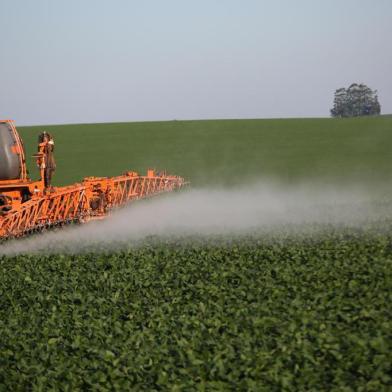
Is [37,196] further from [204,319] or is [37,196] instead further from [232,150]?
[232,150]

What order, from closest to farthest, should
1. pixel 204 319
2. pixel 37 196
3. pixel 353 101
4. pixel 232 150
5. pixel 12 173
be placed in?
pixel 204 319 < pixel 37 196 < pixel 12 173 < pixel 232 150 < pixel 353 101

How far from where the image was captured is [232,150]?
42.8 m

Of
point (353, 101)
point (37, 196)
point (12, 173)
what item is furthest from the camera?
point (353, 101)

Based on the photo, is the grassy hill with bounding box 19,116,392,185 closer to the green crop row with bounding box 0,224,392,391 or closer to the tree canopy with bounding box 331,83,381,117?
the green crop row with bounding box 0,224,392,391

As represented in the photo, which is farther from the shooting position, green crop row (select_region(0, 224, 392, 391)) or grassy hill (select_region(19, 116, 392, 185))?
grassy hill (select_region(19, 116, 392, 185))

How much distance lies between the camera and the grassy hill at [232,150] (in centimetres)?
3412

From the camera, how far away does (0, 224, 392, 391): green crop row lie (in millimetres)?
7000

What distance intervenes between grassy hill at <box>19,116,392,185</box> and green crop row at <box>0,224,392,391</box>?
1888 centimetres

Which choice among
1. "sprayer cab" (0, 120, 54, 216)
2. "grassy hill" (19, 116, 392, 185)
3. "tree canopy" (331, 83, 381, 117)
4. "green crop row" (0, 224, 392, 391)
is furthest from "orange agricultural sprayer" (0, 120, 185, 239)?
"tree canopy" (331, 83, 381, 117)

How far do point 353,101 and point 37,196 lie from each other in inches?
3841

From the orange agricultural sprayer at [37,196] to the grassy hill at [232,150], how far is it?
12.3 meters

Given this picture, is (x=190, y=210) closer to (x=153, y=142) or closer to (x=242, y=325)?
(x=242, y=325)

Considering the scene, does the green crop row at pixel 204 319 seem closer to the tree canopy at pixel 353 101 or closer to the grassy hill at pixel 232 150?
the grassy hill at pixel 232 150

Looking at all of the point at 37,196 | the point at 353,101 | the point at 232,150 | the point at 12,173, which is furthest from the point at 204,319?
the point at 353,101
